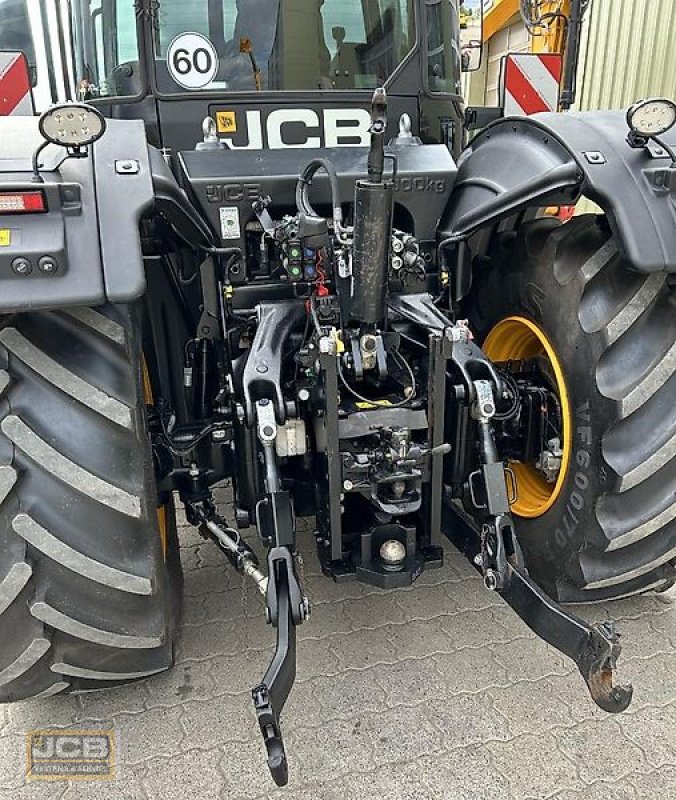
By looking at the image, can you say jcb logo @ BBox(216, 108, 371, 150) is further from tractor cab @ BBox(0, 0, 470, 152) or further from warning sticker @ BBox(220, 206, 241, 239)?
warning sticker @ BBox(220, 206, 241, 239)

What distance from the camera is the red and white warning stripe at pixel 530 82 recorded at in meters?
3.93

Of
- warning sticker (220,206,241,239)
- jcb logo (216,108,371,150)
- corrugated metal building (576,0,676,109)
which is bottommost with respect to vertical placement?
warning sticker (220,206,241,239)

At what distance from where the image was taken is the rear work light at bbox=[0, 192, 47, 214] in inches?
66.9

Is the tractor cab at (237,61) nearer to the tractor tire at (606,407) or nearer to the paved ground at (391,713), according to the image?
the tractor tire at (606,407)

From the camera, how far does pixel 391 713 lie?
228cm

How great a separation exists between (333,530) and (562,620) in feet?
2.24

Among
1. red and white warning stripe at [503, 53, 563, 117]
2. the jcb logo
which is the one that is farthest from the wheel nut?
red and white warning stripe at [503, 53, 563, 117]

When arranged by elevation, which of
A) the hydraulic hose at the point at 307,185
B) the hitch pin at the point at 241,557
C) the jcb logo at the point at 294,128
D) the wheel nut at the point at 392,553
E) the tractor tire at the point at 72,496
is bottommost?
the hitch pin at the point at 241,557

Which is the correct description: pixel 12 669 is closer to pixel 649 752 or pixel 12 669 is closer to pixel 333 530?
pixel 333 530

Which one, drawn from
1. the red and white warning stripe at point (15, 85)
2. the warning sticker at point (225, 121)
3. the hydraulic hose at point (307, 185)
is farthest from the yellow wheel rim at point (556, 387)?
the red and white warning stripe at point (15, 85)

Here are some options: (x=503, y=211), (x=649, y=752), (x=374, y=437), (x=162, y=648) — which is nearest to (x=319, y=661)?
(x=162, y=648)

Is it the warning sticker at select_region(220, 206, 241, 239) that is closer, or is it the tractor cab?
the warning sticker at select_region(220, 206, 241, 239)

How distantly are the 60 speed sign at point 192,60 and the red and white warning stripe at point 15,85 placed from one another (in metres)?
0.54

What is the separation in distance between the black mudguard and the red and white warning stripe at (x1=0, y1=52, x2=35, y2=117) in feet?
5.48
